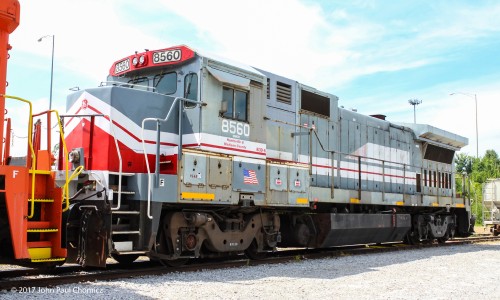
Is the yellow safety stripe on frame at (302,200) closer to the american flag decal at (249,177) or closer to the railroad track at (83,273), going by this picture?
the railroad track at (83,273)

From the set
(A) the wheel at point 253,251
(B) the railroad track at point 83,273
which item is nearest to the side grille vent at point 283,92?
(A) the wheel at point 253,251

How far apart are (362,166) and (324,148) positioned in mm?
1922

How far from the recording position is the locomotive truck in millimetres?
6727

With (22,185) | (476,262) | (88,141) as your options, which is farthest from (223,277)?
(476,262)

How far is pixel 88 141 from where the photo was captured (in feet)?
Answer: 27.6

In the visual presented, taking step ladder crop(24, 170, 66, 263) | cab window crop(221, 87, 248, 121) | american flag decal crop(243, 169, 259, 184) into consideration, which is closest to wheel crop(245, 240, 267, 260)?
american flag decal crop(243, 169, 259, 184)

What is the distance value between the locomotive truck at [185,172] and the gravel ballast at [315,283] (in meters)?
0.57

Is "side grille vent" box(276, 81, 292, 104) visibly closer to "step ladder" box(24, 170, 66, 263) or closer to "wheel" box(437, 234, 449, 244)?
"step ladder" box(24, 170, 66, 263)

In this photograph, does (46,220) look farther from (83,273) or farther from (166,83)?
(166,83)

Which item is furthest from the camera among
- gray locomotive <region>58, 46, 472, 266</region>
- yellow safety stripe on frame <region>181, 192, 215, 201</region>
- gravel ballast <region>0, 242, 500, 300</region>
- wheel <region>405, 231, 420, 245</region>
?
wheel <region>405, 231, 420, 245</region>

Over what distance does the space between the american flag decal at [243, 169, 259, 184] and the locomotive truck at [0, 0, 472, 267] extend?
0.06ft

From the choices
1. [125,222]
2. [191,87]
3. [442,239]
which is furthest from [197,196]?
[442,239]

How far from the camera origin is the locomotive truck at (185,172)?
6727mm

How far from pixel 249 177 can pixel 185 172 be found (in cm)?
158
